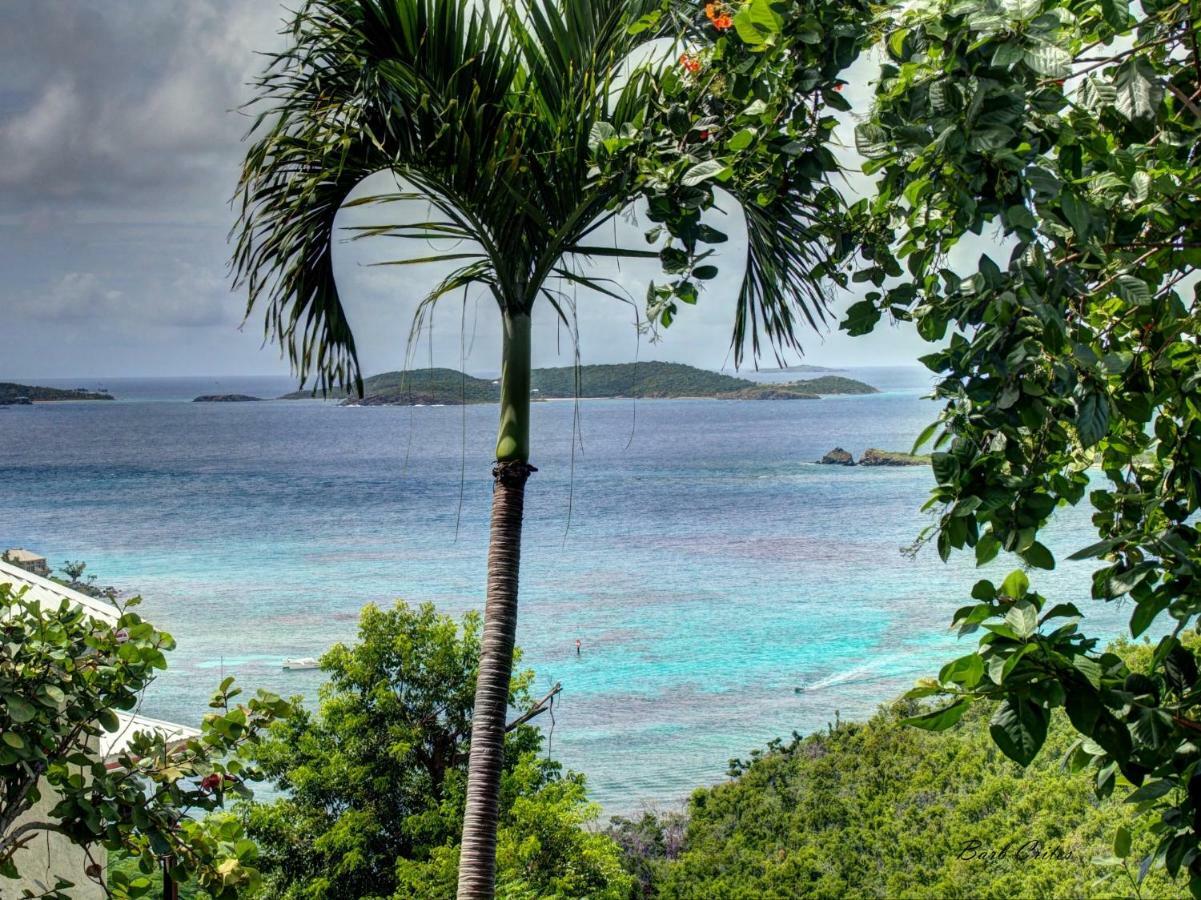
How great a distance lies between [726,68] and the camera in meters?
1.71

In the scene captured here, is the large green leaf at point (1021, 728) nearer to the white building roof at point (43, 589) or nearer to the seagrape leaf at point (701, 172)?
the seagrape leaf at point (701, 172)

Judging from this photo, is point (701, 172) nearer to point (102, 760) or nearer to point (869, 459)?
point (102, 760)

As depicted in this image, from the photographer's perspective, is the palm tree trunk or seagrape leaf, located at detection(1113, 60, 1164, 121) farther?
the palm tree trunk

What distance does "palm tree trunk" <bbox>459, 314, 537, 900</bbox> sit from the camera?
2.65 meters

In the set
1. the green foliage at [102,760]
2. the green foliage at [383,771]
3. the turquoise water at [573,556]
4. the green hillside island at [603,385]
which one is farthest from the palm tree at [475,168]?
the green hillside island at [603,385]

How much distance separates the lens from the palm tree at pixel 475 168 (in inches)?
98.3

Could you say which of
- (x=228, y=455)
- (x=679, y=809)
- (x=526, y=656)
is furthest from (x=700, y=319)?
(x=679, y=809)

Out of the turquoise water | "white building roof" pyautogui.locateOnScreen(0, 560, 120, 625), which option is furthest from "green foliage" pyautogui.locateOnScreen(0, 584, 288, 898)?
the turquoise water

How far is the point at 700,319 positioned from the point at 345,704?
28.2 m

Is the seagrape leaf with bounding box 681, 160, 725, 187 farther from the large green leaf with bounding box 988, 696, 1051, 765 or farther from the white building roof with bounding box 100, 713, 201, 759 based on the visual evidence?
the white building roof with bounding box 100, 713, 201, 759

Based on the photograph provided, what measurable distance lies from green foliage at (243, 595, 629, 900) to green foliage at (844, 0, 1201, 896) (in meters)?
4.99

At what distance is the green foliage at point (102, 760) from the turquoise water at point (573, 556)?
8742 millimetres

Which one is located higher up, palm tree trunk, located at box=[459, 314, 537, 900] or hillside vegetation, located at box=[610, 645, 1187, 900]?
palm tree trunk, located at box=[459, 314, 537, 900]

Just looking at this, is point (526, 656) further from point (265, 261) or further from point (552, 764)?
point (265, 261)
